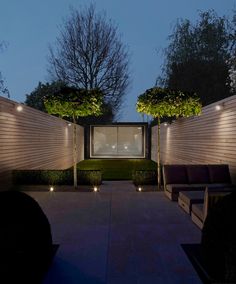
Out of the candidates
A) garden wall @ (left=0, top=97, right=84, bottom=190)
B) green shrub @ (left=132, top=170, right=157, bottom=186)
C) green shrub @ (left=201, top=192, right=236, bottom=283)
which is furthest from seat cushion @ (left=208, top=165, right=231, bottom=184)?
green shrub @ (left=201, top=192, right=236, bottom=283)

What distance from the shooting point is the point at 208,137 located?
1228 cm

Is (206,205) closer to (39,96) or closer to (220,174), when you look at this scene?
(220,174)

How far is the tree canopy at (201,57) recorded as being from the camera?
27.6 m

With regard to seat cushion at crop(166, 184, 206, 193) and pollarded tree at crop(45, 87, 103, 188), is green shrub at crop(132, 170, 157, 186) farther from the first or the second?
seat cushion at crop(166, 184, 206, 193)

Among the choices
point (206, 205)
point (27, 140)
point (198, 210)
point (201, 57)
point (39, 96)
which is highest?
point (201, 57)

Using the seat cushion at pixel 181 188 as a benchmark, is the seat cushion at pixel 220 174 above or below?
above

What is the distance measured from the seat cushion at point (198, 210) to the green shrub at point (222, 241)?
244 cm

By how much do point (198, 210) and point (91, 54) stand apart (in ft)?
86.7

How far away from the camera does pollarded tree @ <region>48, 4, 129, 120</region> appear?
3200cm

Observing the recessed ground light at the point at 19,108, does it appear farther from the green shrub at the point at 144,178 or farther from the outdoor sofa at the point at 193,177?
the outdoor sofa at the point at 193,177

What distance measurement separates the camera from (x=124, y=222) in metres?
7.43

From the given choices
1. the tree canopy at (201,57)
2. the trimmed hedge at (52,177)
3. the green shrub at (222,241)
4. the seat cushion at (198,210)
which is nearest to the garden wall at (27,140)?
the trimmed hedge at (52,177)

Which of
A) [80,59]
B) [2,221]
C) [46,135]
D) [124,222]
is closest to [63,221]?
[124,222]

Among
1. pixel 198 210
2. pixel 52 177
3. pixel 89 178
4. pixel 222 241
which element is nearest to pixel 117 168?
pixel 89 178
